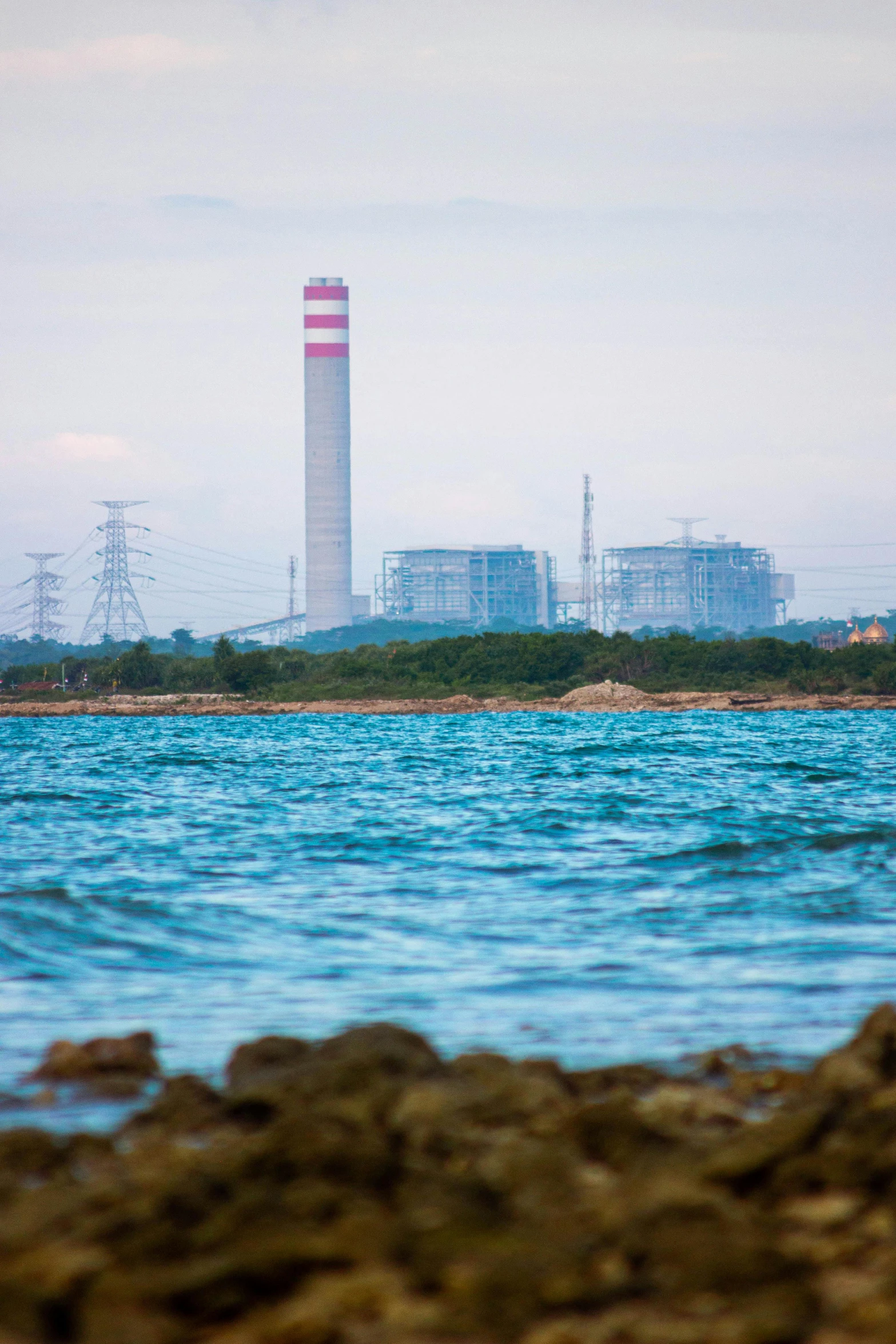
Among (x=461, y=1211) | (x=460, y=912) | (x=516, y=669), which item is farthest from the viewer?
(x=516, y=669)

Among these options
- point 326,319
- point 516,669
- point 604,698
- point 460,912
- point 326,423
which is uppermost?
point 326,319

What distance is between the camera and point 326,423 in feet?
502

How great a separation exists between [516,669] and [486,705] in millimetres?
6045

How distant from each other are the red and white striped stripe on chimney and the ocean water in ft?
441

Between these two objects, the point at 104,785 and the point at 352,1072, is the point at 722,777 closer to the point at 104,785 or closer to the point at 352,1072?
the point at 104,785

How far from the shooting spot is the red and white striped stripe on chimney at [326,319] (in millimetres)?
154625

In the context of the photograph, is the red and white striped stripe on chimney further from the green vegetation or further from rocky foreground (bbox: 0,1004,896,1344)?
rocky foreground (bbox: 0,1004,896,1344)

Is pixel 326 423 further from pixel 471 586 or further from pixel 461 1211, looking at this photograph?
pixel 461 1211

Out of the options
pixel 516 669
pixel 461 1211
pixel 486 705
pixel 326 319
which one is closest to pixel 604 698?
pixel 486 705

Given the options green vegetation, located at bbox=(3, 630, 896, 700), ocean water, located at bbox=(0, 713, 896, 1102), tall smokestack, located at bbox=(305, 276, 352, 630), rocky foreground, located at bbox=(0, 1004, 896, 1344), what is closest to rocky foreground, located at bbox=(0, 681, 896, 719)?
green vegetation, located at bbox=(3, 630, 896, 700)

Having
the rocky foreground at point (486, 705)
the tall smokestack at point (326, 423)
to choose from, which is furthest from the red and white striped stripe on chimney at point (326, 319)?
the rocky foreground at point (486, 705)

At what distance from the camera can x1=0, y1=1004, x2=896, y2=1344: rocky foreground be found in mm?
3150

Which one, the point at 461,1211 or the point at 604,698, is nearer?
the point at 461,1211

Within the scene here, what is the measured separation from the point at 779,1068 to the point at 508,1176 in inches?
80.0
